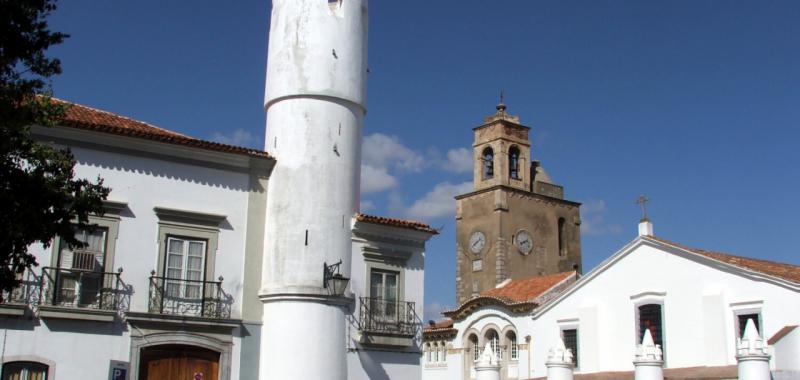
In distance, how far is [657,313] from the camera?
31.6 metres

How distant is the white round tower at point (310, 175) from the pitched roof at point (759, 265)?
14.2 metres

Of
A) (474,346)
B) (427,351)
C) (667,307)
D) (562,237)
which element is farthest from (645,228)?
(562,237)

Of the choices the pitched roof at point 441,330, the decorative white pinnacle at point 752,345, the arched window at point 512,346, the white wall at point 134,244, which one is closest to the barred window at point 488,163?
the pitched roof at point 441,330

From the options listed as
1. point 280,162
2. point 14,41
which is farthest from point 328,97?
point 14,41

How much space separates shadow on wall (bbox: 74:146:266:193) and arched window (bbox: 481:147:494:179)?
33827 mm

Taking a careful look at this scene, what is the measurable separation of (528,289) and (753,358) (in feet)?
55.5

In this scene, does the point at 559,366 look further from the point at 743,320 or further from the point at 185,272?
the point at 185,272

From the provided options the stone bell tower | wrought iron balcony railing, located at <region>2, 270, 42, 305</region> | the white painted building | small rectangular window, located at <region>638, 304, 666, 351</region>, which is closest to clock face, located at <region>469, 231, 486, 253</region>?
the stone bell tower

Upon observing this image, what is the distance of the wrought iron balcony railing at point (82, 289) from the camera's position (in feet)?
58.5

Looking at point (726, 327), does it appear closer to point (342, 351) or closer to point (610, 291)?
point (610, 291)

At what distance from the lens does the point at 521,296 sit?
38438 millimetres

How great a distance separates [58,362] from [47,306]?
1133mm

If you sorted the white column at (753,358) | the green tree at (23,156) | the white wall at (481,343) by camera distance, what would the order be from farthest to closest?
the white wall at (481,343), the white column at (753,358), the green tree at (23,156)

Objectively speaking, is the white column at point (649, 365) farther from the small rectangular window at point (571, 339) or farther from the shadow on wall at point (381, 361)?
the small rectangular window at point (571, 339)
